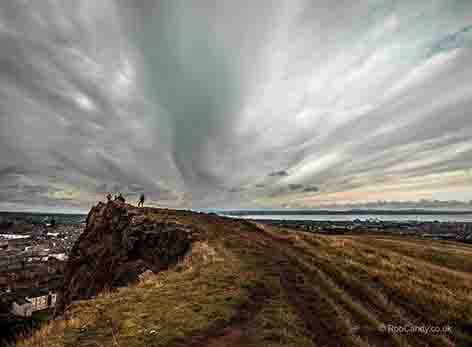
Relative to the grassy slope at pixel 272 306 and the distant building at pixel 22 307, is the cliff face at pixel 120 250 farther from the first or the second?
the distant building at pixel 22 307

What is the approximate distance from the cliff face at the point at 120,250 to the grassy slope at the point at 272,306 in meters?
9.23

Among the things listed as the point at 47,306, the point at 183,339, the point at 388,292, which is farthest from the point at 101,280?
the point at 47,306

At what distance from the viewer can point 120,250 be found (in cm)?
3512

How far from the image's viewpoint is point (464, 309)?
1356 centimetres

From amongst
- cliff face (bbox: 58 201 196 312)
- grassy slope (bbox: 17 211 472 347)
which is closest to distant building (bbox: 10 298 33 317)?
cliff face (bbox: 58 201 196 312)

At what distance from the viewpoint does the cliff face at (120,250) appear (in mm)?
28250

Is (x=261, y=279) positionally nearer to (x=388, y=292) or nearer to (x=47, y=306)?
(x=388, y=292)

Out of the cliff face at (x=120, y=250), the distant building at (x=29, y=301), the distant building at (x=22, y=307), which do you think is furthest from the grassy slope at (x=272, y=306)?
the distant building at (x=22, y=307)

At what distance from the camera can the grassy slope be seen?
30.1 feet

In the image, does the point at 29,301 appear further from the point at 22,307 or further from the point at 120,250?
the point at 120,250

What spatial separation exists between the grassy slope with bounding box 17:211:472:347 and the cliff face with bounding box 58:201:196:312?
30.3 feet

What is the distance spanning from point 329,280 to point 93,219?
54418 mm

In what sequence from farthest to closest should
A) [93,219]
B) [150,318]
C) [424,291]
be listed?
[93,219] < [424,291] < [150,318]

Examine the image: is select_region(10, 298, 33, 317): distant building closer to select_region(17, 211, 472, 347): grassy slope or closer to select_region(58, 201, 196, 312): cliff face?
select_region(58, 201, 196, 312): cliff face
